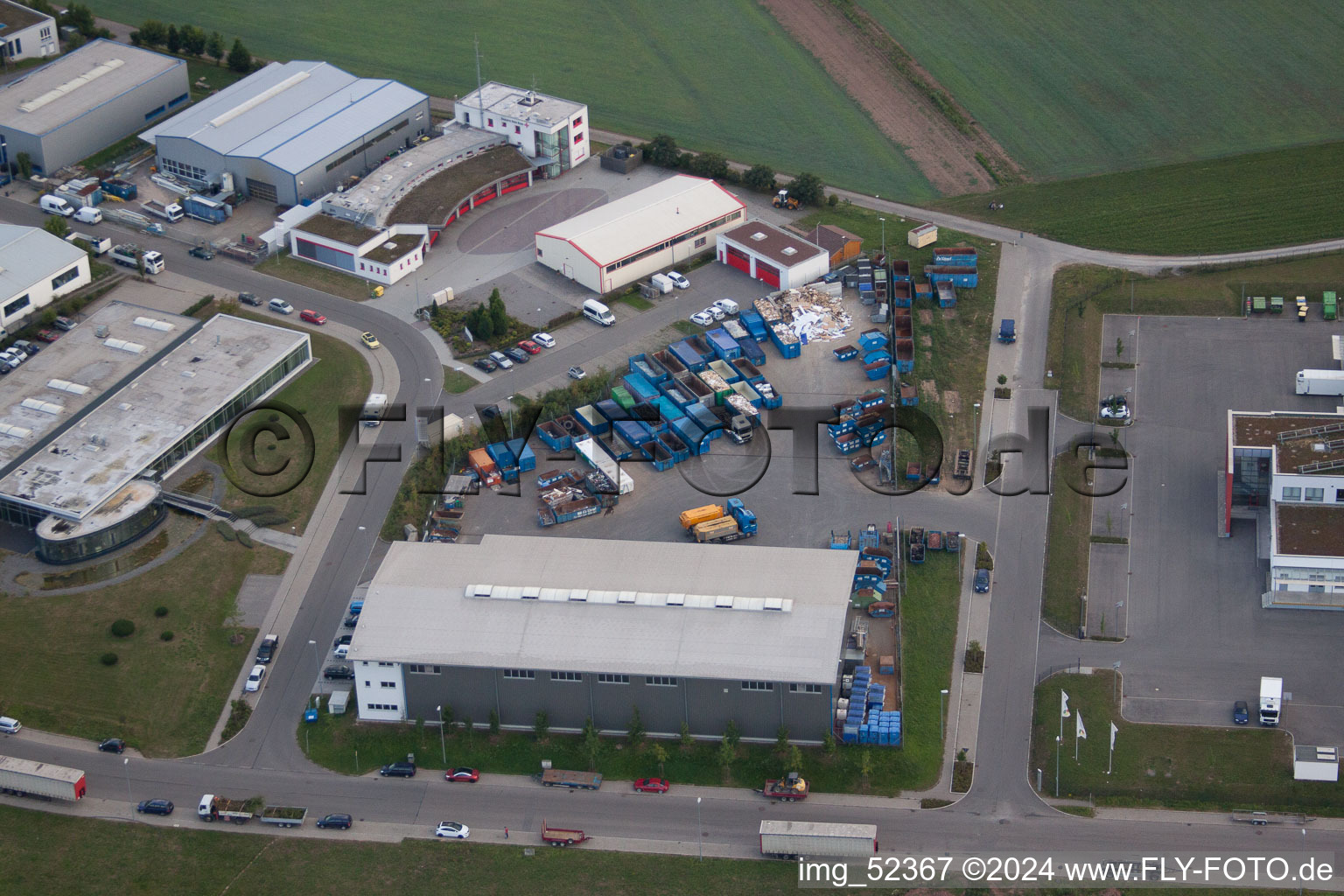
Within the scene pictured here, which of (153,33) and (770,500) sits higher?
(153,33)

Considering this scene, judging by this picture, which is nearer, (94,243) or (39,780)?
(39,780)

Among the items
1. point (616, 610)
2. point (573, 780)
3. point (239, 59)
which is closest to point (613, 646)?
point (616, 610)

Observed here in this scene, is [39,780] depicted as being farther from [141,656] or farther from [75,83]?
[75,83]

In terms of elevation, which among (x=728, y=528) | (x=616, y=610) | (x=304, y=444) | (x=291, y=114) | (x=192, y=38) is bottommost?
(x=728, y=528)

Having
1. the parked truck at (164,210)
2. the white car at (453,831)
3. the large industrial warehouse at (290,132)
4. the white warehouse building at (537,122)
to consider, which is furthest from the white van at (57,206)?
the white car at (453,831)

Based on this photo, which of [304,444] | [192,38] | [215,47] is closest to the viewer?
[304,444]

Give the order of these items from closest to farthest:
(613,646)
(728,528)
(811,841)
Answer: (811,841), (613,646), (728,528)
